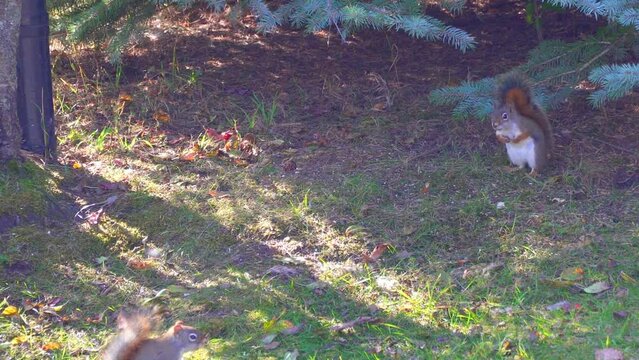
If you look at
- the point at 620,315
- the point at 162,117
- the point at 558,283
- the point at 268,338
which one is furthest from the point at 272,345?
the point at 162,117

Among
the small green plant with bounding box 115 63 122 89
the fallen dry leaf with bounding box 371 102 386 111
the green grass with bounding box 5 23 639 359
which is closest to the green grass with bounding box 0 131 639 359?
the green grass with bounding box 5 23 639 359

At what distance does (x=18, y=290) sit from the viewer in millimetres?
3867

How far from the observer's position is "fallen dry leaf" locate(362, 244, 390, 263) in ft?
13.4

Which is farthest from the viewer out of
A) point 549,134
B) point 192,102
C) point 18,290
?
point 192,102

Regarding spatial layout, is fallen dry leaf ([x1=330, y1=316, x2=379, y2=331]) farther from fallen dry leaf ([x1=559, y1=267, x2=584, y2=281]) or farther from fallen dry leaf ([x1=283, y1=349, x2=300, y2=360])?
fallen dry leaf ([x1=559, y1=267, x2=584, y2=281])

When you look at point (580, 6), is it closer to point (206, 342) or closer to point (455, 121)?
point (455, 121)

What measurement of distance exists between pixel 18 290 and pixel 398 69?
10.4 ft

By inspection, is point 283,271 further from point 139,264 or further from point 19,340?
point 19,340

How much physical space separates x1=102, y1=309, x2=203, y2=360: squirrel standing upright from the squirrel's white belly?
222cm

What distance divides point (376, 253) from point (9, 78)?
6.88 feet

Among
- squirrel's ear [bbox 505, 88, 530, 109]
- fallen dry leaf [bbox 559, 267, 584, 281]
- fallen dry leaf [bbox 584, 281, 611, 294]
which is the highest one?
squirrel's ear [bbox 505, 88, 530, 109]

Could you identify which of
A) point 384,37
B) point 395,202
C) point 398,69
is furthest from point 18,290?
point 384,37

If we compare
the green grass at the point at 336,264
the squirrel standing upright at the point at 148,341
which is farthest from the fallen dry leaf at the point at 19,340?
the squirrel standing upright at the point at 148,341

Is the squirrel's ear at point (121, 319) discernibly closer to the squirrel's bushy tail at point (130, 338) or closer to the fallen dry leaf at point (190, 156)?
the squirrel's bushy tail at point (130, 338)
